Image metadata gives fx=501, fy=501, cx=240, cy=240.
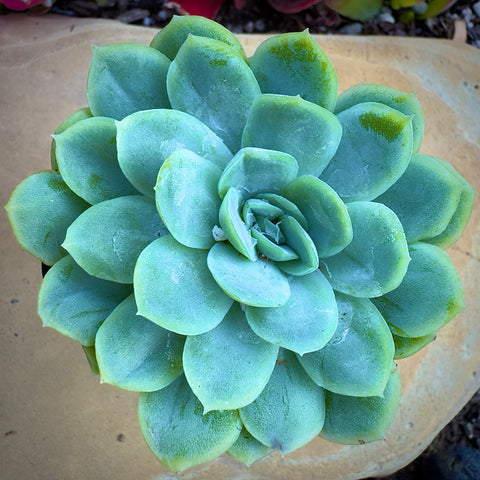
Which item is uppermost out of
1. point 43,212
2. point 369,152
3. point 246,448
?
point 369,152

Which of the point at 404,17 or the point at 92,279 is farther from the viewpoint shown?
the point at 404,17

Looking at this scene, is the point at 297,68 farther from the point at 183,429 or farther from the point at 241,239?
the point at 183,429

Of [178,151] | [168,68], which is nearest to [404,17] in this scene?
[168,68]

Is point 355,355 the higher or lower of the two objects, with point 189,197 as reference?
lower

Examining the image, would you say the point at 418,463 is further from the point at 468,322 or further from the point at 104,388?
the point at 104,388

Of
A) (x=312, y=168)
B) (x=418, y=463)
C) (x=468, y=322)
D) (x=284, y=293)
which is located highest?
(x=312, y=168)

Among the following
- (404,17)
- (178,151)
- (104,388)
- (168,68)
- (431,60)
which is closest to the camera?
(178,151)

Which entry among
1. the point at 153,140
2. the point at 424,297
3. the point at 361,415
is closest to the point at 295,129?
the point at 153,140
